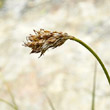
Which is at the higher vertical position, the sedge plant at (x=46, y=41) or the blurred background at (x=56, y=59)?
the blurred background at (x=56, y=59)

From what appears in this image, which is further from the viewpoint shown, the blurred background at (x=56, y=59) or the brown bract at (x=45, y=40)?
the blurred background at (x=56, y=59)

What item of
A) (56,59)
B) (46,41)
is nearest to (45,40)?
(46,41)

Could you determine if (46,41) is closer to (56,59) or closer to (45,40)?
(45,40)

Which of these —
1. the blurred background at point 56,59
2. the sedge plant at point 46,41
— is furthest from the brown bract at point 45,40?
the blurred background at point 56,59

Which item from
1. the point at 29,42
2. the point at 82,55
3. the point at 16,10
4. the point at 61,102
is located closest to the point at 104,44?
the point at 82,55

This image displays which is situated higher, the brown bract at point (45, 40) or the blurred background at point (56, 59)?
the blurred background at point (56, 59)

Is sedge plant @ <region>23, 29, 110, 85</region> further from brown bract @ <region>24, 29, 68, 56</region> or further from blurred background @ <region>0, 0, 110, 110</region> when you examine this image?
blurred background @ <region>0, 0, 110, 110</region>

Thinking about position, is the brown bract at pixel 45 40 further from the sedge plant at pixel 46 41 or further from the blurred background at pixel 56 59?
the blurred background at pixel 56 59

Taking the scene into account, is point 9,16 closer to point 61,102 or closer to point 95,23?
point 95,23
